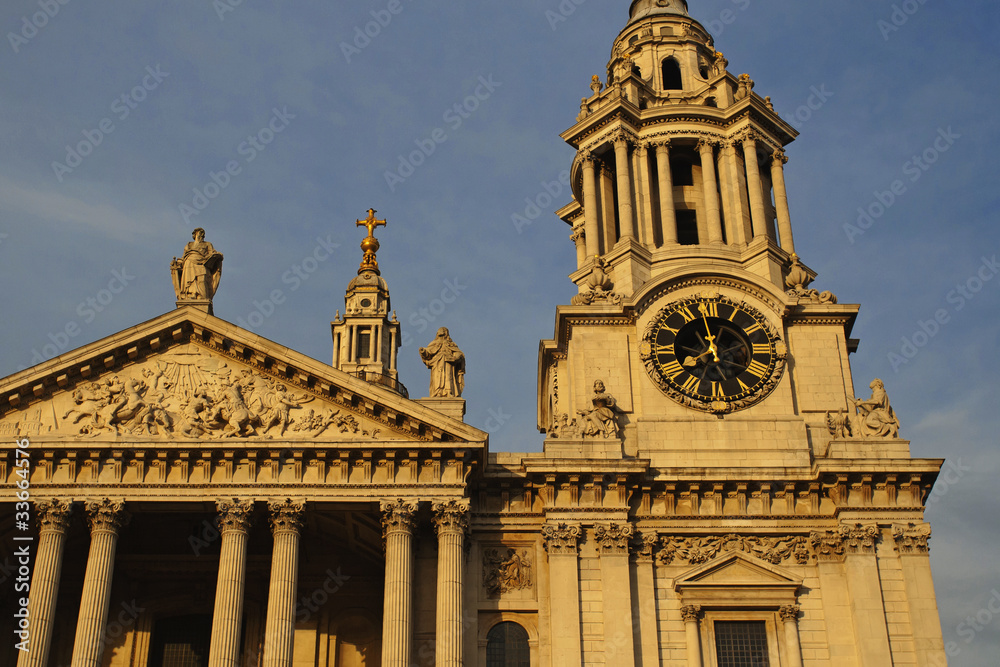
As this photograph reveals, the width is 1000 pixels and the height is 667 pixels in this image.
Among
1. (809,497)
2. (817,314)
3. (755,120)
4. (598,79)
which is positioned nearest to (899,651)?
(809,497)

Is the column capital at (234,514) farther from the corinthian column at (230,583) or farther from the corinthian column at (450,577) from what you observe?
the corinthian column at (450,577)

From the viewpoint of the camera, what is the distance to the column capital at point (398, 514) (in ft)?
115

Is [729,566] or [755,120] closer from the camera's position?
[729,566]

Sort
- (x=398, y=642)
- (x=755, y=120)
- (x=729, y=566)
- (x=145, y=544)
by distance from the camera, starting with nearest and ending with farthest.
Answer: (x=398, y=642), (x=729, y=566), (x=145, y=544), (x=755, y=120)

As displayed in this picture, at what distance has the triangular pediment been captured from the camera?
3606 centimetres

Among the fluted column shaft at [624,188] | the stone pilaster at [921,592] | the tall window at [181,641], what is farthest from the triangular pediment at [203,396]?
the stone pilaster at [921,592]

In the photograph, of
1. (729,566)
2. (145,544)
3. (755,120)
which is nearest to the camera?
(729,566)

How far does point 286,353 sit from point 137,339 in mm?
4352

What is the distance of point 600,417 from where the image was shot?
38062 mm

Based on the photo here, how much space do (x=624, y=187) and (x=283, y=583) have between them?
18745 millimetres

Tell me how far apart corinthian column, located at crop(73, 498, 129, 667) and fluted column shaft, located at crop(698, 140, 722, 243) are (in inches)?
846

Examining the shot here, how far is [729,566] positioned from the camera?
36188 mm

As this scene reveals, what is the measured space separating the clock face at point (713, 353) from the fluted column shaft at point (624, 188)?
4158 mm

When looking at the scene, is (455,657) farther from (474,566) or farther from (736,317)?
(736,317)
